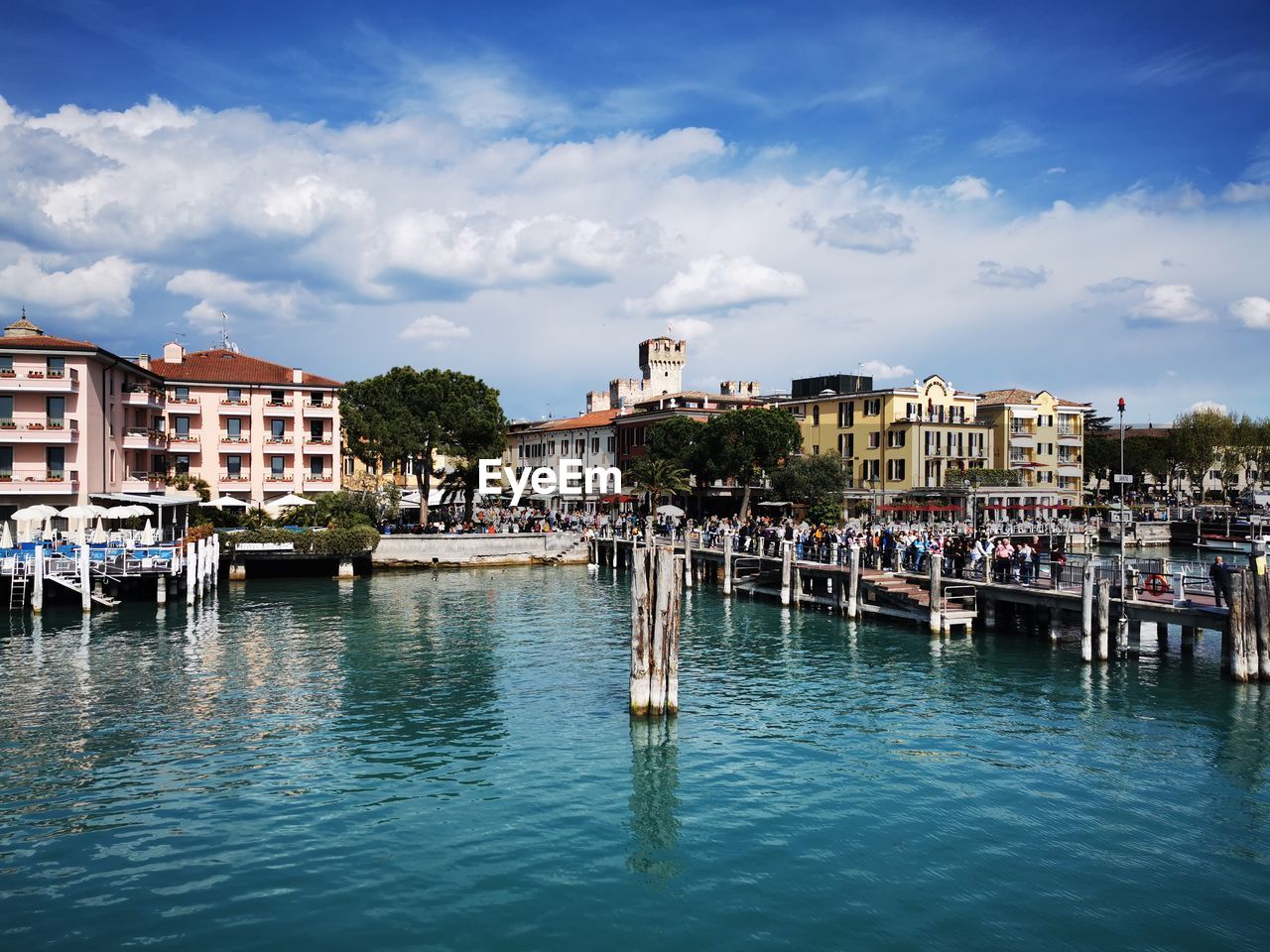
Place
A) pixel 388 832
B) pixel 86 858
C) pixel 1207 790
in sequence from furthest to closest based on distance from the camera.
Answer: pixel 1207 790, pixel 388 832, pixel 86 858

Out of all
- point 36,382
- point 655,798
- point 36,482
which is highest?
point 36,382

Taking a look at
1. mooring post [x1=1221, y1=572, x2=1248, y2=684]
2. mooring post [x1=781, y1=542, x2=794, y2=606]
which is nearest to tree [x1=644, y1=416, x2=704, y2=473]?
mooring post [x1=781, y1=542, x2=794, y2=606]

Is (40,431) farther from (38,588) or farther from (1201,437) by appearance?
(1201,437)

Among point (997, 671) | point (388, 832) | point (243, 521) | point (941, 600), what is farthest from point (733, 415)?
point (388, 832)

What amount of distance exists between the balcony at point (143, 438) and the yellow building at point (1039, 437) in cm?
7524

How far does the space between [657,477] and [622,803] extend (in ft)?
209

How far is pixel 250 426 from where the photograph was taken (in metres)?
75.9

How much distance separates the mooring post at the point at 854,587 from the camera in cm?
4275

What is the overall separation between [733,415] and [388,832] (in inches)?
2743

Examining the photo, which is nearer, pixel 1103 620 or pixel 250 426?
pixel 1103 620

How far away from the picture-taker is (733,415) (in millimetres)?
85375

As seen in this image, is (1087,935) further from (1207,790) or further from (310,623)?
(310,623)

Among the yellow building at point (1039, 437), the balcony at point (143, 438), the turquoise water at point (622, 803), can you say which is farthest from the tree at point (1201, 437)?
the balcony at point (143, 438)

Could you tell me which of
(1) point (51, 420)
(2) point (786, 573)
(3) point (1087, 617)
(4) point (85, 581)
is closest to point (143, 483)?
(1) point (51, 420)
